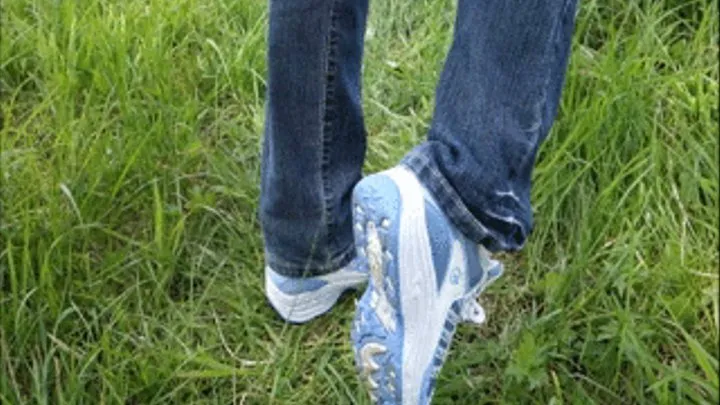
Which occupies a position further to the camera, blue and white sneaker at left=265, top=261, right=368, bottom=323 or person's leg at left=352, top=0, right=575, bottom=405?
blue and white sneaker at left=265, top=261, right=368, bottom=323

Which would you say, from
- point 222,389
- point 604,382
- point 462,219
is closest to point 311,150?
point 462,219

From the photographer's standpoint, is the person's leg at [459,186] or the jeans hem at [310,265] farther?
the jeans hem at [310,265]

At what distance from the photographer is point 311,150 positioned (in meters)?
1.47

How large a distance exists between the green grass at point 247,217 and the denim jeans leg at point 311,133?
6.8 inches

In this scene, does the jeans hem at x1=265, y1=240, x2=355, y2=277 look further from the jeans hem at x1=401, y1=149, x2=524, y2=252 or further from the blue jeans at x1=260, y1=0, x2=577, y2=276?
the jeans hem at x1=401, y1=149, x2=524, y2=252

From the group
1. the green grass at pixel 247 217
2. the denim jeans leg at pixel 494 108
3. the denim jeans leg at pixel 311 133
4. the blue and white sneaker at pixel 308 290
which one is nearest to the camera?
the denim jeans leg at pixel 494 108

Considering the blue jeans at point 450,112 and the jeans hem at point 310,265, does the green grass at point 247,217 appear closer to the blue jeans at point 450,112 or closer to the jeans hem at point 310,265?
the jeans hem at point 310,265

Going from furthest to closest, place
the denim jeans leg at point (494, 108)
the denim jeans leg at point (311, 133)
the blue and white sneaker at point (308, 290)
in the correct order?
the blue and white sneaker at point (308, 290) → the denim jeans leg at point (311, 133) → the denim jeans leg at point (494, 108)

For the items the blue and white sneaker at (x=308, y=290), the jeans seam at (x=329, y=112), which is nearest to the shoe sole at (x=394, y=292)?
the jeans seam at (x=329, y=112)

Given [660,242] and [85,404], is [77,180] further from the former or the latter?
[660,242]

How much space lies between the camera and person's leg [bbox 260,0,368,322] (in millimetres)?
1366

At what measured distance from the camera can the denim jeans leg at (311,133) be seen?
137cm

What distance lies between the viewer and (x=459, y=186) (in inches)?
49.8

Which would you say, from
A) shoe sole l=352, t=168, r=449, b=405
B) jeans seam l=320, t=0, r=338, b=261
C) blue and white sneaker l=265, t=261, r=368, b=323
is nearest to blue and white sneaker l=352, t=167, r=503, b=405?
shoe sole l=352, t=168, r=449, b=405
